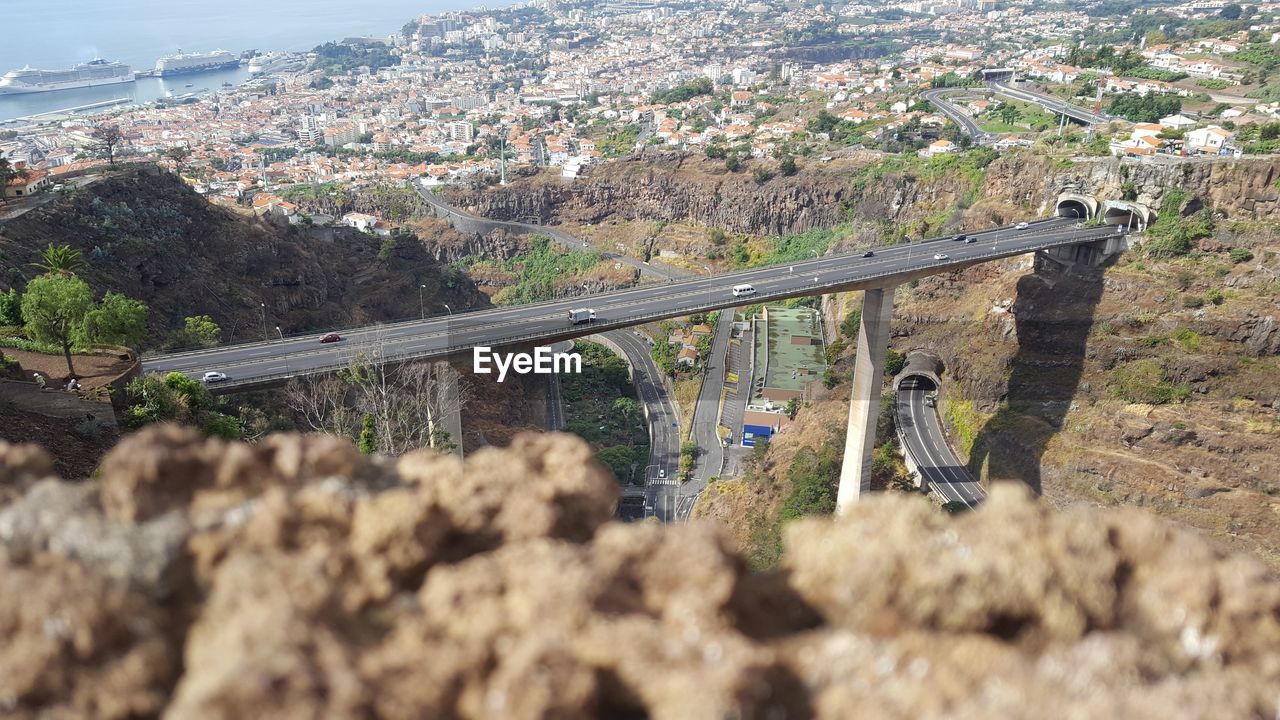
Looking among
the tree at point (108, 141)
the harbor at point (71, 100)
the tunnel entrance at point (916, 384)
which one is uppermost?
the harbor at point (71, 100)

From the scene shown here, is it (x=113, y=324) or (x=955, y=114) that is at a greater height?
(x=955, y=114)

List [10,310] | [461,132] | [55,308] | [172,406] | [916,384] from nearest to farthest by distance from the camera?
[55,308] < [172,406] < [10,310] < [916,384] < [461,132]

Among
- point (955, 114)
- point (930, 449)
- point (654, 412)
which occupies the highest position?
point (955, 114)

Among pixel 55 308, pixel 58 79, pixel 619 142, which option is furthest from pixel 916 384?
pixel 58 79

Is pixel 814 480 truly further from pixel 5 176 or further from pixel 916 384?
pixel 5 176

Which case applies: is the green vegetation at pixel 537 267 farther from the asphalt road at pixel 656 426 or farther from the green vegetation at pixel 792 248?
the green vegetation at pixel 792 248

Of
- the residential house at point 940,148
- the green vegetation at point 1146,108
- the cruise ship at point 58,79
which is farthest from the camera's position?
the cruise ship at point 58,79

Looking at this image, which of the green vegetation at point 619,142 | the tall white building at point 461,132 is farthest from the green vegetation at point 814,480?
the tall white building at point 461,132
